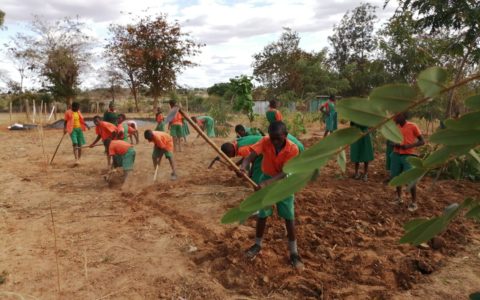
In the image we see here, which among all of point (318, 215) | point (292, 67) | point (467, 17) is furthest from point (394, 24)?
point (292, 67)

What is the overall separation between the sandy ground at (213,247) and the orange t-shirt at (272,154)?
91 cm

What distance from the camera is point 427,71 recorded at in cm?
66

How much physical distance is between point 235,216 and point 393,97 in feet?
1.35

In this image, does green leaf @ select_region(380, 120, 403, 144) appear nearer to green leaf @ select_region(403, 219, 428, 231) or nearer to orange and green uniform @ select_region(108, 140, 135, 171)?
green leaf @ select_region(403, 219, 428, 231)

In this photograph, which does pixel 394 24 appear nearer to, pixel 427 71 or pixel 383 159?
pixel 383 159

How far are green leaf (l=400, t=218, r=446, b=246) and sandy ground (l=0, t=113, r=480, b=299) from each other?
8.54ft

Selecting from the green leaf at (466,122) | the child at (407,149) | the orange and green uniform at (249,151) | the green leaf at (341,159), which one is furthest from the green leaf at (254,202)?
the child at (407,149)

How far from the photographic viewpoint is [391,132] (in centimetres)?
72

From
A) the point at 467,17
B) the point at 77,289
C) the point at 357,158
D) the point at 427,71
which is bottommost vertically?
the point at 77,289

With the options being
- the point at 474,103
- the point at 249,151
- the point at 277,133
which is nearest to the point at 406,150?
the point at 249,151

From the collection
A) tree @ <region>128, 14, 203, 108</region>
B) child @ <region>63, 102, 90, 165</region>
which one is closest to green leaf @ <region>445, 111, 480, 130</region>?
child @ <region>63, 102, 90, 165</region>

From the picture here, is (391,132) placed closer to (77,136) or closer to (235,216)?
(235,216)

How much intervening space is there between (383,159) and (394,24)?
13.1ft

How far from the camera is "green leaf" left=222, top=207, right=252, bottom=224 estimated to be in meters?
0.80
